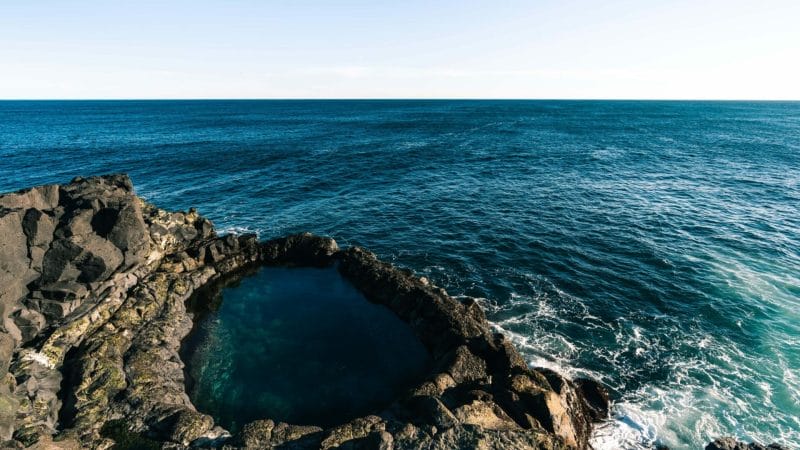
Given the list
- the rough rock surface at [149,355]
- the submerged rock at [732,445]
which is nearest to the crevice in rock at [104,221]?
the rough rock surface at [149,355]

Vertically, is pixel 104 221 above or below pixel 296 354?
above

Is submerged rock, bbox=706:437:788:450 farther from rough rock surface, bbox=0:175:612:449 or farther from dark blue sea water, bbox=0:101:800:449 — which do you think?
rough rock surface, bbox=0:175:612:449

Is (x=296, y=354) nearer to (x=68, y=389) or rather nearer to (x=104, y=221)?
(x=68, y=389)

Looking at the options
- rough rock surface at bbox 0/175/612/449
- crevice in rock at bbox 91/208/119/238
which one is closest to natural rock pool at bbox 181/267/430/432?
rough rock surface at bbox 0/175/612/449

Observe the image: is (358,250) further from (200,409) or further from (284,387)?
(200,409)

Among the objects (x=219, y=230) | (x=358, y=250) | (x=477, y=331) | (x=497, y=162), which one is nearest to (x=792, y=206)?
(x=497, y=162)

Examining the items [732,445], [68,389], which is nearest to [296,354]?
[68,389]
